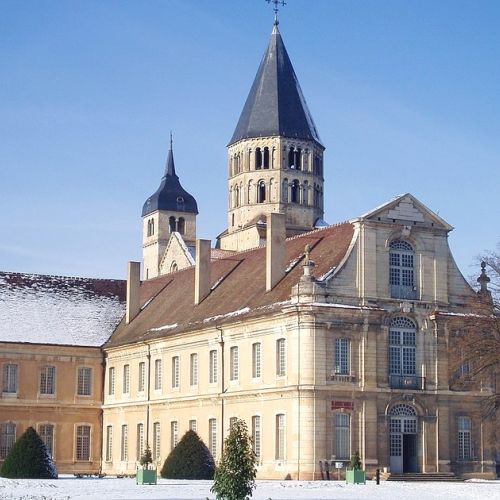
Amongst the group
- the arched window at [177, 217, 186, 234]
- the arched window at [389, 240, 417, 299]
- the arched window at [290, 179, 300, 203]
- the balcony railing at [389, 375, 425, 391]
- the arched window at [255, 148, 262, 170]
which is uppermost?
the arched window at [177, 217, 186, 234]

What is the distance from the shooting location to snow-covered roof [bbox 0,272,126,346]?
226ft

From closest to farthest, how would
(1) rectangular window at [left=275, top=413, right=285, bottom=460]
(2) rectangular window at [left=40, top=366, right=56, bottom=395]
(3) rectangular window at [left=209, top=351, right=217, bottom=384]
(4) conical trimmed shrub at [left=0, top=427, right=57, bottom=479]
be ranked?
(4) conical trimmed shrub at [left=0, top=427, right=57, bottom=479] < (1) rectangular window at [left=275, top=413, right=285, bottom=460] < (3) rectangular window at [left=209, top=351, right=217, bottom=384] < (2) rectangular window at [left=40, top=366, right=56, bottom=395]

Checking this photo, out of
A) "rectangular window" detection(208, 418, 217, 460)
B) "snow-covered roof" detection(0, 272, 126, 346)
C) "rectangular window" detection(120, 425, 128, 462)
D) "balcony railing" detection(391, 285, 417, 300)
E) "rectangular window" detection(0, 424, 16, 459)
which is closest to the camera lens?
"balcony railing" detection(391, 285, 417, 300)

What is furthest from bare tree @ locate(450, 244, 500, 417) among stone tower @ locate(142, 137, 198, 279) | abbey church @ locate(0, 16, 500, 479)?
stone tower @ locate(142, 137, 198, 279)

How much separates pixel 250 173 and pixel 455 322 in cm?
4402

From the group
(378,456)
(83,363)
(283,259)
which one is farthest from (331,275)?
(83,363)

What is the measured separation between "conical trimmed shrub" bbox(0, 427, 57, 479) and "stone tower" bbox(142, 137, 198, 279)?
3000 inches

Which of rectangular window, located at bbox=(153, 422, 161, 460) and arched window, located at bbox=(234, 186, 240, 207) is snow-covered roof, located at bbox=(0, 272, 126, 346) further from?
arched window, located at bbox=(234, 186, 240, 207)

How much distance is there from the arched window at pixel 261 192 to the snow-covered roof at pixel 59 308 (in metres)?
22.7

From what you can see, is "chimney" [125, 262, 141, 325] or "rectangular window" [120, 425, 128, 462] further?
"chimney" [125, 262, 141, 325]

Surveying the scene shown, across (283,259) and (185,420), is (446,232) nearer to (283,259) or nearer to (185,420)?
(283,259)

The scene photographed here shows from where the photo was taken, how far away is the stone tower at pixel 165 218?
127 metres

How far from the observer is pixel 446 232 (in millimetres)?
55906

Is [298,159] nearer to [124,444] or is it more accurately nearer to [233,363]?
[124,444]
